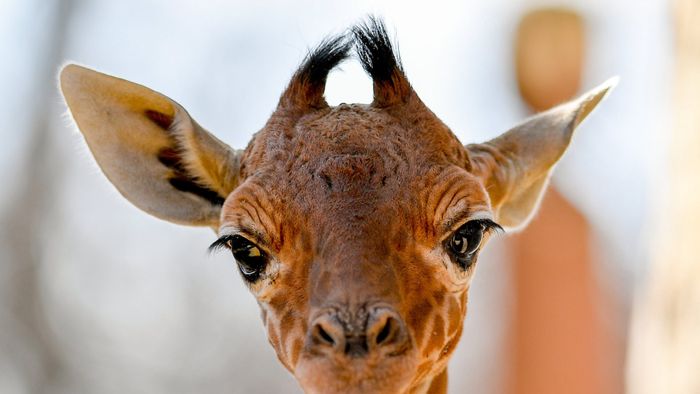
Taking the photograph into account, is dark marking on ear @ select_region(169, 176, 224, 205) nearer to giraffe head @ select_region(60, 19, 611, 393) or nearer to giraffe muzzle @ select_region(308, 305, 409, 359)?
giraffe head @ select_region(60, 19, 611, 393)

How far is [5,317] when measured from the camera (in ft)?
65.7

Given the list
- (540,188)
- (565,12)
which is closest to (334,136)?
(540,188)

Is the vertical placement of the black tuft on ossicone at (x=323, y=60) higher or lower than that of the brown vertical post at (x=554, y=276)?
higher

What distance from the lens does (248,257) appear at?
5.74m

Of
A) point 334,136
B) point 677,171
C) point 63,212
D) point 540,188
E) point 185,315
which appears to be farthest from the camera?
point 185,315

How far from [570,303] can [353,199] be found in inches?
471

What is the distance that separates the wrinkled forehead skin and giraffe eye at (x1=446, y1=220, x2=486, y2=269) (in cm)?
9

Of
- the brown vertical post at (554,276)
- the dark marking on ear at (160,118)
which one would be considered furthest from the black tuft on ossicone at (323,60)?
the brown vertical post at (554,276)

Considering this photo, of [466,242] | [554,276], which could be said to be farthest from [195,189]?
[554,276]

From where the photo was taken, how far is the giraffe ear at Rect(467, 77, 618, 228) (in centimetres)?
698

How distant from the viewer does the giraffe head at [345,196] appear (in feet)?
16.5

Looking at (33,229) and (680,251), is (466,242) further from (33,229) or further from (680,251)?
(33,229)

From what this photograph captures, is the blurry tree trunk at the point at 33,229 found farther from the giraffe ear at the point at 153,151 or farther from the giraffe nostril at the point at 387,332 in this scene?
the giraffe nostril at the point at 387,332

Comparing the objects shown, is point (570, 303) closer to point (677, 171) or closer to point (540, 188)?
point (677, 171)
